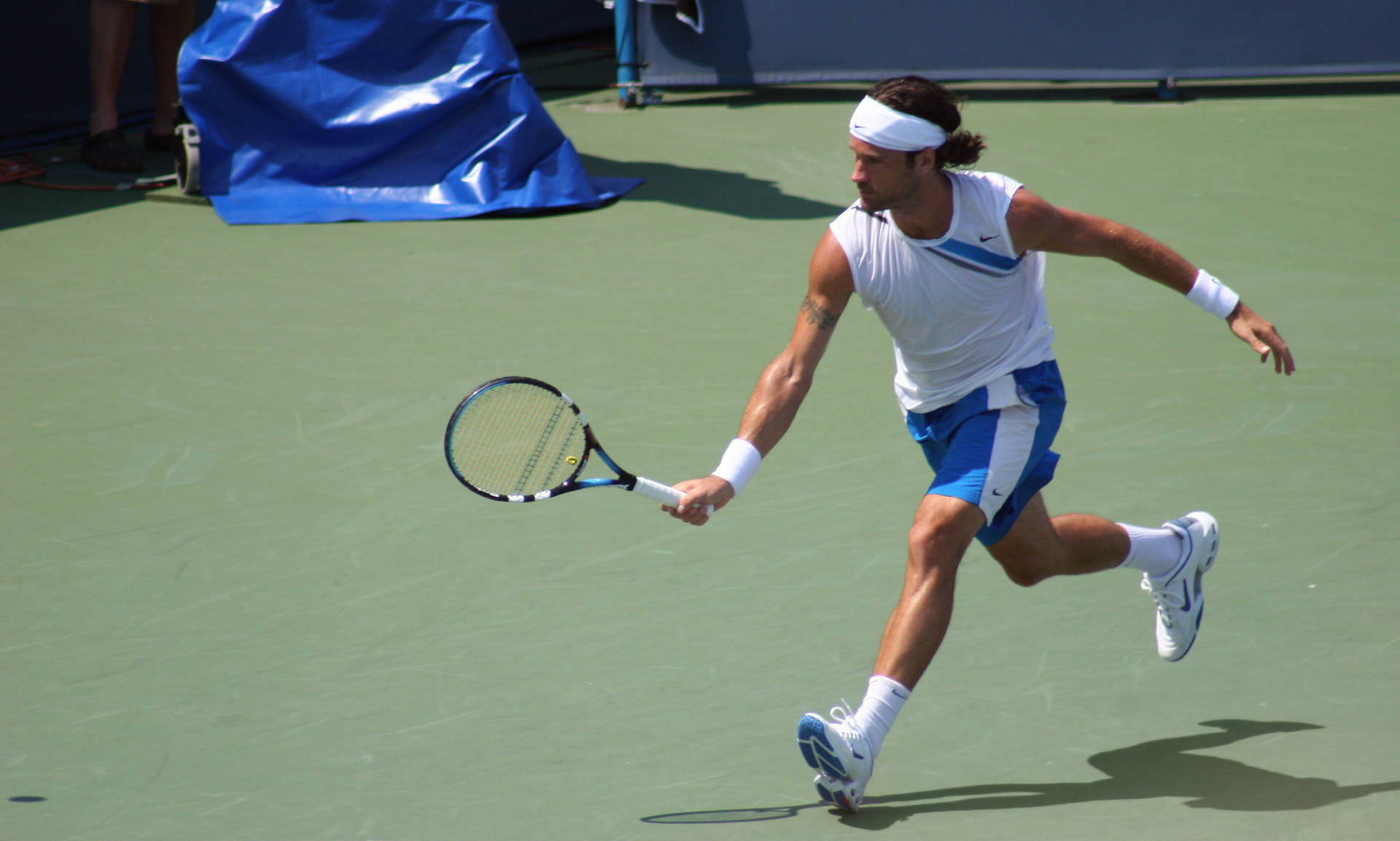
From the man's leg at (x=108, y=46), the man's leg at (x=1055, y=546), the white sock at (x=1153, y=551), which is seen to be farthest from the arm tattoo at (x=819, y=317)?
the man's leg at (x=108, y=46)

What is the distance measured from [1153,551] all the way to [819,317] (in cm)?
105

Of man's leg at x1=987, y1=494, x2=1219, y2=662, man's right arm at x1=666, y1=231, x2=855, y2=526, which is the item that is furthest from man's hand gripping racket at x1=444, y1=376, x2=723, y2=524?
man's leg at x1=987, y1=494, x2=1219, y2=662

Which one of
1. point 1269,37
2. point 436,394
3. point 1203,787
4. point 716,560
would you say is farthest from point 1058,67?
point 1203,787

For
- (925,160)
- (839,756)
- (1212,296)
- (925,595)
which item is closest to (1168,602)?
(1212,296)

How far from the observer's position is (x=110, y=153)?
9344mm

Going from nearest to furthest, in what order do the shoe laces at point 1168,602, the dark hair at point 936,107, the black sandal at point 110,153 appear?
the dark hair at point 936,107
the shoe laces at point 1168,602
the black sandal at point 110,153

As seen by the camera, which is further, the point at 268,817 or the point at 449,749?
the point at 449,749

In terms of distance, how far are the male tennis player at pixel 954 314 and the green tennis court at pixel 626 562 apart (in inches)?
17.9

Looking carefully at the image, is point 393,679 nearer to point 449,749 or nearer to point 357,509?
point 449,749

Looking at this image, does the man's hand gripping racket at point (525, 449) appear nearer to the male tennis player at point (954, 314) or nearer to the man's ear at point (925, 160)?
the male tennis player at point (954, 314)

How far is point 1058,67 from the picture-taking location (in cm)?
1055

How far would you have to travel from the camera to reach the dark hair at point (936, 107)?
3342mm

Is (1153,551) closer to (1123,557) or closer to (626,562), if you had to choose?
(1123,557)

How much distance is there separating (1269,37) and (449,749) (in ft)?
29.3
